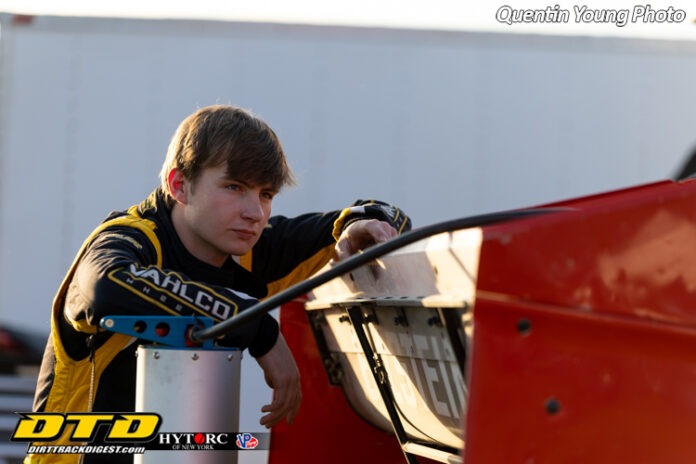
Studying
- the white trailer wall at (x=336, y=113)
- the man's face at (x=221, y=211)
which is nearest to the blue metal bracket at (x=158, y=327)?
the man's face at (x=221, y=211)

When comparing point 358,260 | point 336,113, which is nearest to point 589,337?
point 358,260

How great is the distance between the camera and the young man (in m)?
2.02

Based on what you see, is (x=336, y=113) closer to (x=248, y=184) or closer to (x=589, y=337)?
(x=248, y=184)

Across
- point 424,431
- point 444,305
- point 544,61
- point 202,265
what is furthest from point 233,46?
point 444,305

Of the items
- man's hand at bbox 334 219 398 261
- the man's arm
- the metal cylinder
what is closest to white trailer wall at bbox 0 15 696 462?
man's hand at bbox 334 219 398 261

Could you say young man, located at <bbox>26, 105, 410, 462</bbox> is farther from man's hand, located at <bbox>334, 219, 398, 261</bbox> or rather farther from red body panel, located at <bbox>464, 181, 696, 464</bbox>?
red body panel, located at <bbox>464, 181, 696, 464</bbox>

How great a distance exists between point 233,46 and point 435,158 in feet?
4.29

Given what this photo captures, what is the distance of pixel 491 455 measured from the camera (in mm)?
1456

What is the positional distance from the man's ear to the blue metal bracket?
0.53 metres

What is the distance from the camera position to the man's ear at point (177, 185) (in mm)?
2346

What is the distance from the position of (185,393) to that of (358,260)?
1.44 feet

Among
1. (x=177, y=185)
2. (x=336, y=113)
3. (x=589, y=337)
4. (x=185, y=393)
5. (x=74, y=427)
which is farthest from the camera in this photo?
(x=336, y=113)

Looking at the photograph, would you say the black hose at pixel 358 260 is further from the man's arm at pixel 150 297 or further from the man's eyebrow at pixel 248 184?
the man's eyebrow at pixel 248 184

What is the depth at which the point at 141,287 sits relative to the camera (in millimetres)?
1914
